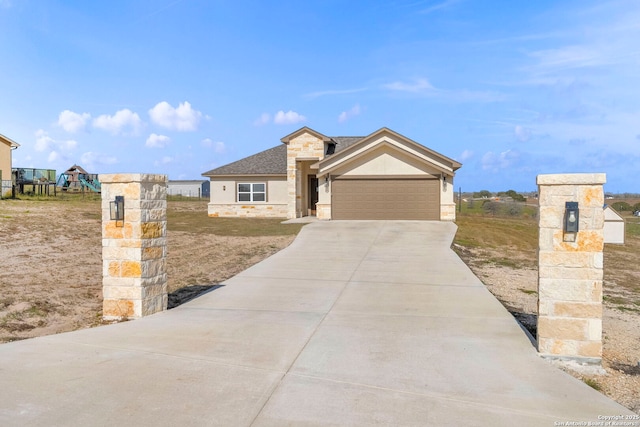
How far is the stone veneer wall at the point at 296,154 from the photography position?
2758 cm

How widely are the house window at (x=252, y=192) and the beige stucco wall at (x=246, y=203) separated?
0.21m

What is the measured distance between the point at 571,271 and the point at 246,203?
2542cm

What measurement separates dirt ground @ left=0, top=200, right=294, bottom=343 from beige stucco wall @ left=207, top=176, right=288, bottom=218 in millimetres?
9226

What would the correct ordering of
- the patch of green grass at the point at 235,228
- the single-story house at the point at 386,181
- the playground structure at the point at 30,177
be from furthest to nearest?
the playground structure at the point at 30,177, the single-story house at the point at 386,181, the patch of green grass at the point at 235,228

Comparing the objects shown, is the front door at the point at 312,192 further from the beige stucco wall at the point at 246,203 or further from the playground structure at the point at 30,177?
the playground structure at the point at 30,177

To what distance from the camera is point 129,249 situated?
8.05 meters

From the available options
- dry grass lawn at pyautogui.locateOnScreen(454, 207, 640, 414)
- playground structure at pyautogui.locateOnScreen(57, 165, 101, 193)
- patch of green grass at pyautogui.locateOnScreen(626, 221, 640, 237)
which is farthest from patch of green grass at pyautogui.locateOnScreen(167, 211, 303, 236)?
patch of green grass at pyautogui.locateOnScreen(626, 221, 640, 237)

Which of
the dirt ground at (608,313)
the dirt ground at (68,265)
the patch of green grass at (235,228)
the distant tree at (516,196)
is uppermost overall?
the distant tree at (516,196)

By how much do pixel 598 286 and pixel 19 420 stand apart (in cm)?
659

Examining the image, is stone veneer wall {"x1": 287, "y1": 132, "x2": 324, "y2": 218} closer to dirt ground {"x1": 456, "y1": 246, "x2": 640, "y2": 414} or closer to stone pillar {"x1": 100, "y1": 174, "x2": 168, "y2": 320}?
dirt ground {"x1": 456, "y1": 246, "x2": 640, "y2": 414}

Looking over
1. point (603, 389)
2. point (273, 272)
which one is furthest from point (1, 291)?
point (603, 389)

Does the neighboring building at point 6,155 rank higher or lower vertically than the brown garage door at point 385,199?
higher

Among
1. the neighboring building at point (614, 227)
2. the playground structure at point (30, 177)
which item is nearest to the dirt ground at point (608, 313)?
the neighboring building at point (614, 227)

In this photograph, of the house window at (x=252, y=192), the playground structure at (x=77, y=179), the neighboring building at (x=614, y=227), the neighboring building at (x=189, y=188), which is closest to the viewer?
the neighboring building at (x=614, y=227)
